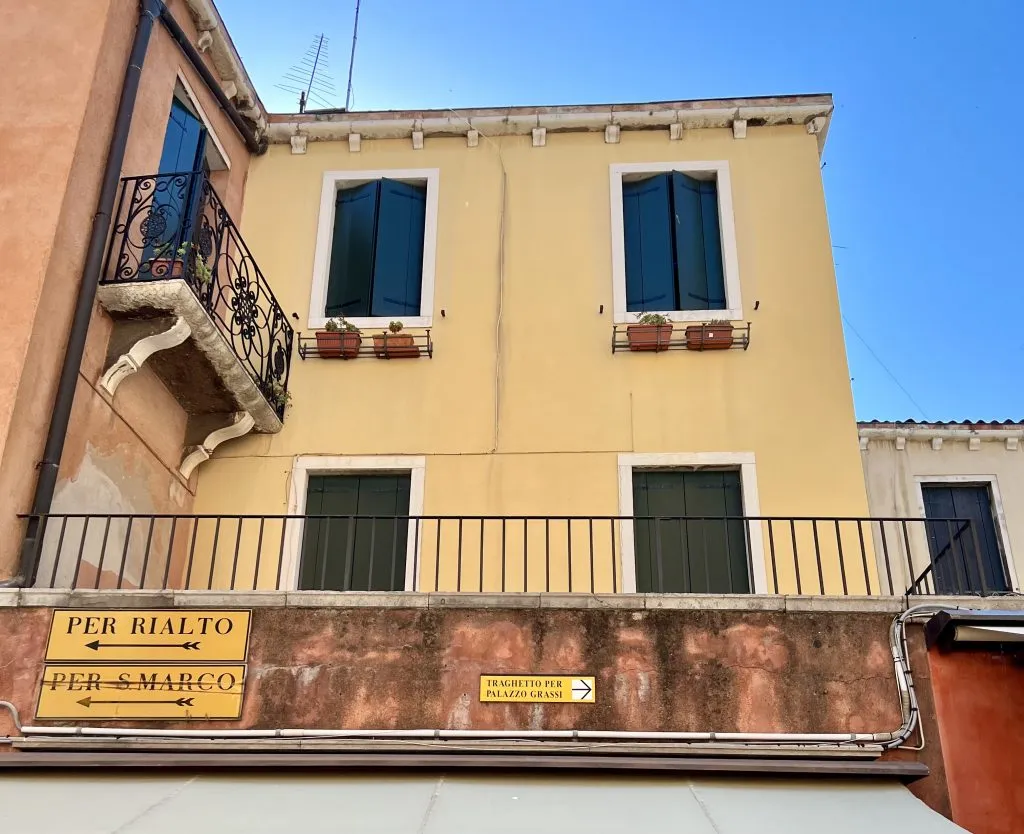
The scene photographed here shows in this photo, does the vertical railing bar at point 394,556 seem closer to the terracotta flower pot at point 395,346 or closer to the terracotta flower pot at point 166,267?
the terracotta flower pot at point 395,346

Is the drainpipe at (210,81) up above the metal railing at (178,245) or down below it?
above

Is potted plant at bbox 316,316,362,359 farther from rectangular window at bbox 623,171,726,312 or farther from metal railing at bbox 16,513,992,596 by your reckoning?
rectangular window at bbox 623,171,726,312

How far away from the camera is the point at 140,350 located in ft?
27.1

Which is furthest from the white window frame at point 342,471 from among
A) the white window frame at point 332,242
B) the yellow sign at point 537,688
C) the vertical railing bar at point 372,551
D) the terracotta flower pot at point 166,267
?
the yellow sign at point 537,688

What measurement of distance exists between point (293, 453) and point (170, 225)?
2436mm

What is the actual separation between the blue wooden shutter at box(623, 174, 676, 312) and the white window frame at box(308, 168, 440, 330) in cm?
209

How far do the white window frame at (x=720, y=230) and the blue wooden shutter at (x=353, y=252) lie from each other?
262 cm

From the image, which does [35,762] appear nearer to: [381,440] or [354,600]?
[354,600]

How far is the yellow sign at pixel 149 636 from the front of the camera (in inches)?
279

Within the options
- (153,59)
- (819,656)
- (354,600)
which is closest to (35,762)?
(354,600)

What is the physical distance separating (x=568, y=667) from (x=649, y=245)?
208 inches

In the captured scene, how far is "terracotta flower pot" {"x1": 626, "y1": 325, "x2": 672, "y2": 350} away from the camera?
996cm

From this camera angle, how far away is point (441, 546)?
9.28 m

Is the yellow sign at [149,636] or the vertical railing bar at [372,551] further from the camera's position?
the vertical railing bar at [372,551]
